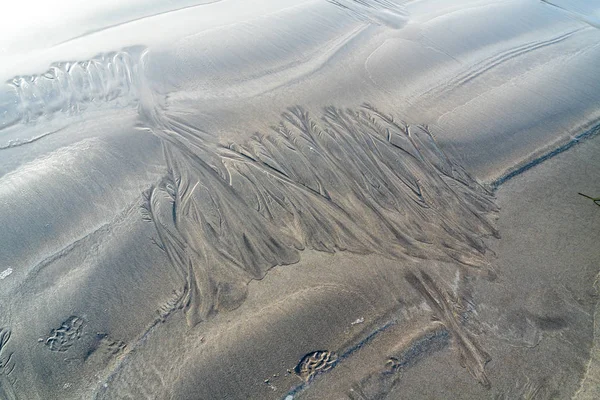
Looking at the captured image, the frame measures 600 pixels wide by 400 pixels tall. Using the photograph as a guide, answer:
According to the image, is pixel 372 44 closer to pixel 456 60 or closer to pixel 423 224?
pixel 456 60

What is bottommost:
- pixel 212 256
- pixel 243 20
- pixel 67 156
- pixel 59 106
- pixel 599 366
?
pixel 599 366

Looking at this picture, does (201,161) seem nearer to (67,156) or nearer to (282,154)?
(282,154)

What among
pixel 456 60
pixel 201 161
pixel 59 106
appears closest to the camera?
pixel 201 161

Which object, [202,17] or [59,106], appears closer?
[59,106]

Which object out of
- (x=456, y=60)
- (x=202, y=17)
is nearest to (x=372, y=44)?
(x=456, y=60)

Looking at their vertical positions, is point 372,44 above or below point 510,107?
above

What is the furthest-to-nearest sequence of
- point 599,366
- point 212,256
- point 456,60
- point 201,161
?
point 456,60, point 201,161, point 212,256, point 599,366

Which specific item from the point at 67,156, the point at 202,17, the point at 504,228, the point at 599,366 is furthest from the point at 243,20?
the point at 599,366
